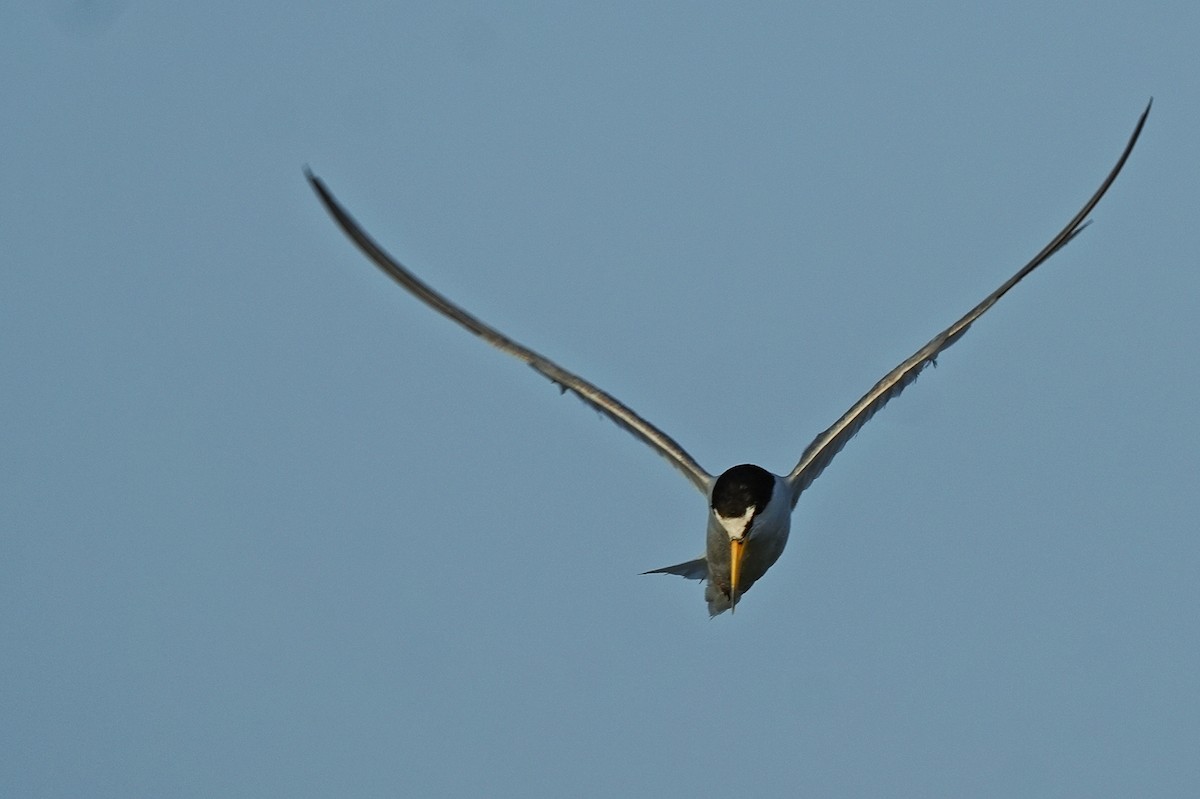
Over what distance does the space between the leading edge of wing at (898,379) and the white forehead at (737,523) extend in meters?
1.26

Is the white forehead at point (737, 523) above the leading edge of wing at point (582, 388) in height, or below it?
below

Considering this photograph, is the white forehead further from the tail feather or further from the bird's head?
the tail feather

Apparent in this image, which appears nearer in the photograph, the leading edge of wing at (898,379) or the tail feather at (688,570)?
the leading edge of wing at (898,379)

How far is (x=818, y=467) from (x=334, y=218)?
495 cm

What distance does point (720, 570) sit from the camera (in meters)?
18.8

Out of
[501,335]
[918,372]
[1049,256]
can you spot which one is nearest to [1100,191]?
[1049,256]

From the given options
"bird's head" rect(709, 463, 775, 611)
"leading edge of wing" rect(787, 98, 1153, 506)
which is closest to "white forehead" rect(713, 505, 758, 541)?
"bird's head" rect(709, 463, 775, 611)

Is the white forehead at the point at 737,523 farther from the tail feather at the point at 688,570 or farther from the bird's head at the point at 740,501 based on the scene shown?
the tail feather at the point at 688,570

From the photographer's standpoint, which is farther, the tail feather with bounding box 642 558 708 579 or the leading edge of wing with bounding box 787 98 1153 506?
the tail feather with bounding box 642 558 708 579

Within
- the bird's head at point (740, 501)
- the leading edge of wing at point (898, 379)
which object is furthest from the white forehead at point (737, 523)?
the leading edge of wing at point (898, 379)

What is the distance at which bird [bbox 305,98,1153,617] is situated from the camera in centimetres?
1794

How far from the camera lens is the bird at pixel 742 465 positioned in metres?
17.9

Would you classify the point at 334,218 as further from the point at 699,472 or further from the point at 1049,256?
the point at 1049,256

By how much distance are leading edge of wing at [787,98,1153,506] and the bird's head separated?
108cm
